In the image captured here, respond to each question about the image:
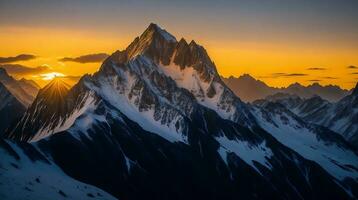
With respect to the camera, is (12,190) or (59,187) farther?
(59,187)

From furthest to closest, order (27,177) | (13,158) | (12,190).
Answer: (13,158), (27,177), (12,190)

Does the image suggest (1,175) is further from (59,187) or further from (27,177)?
(59,187)

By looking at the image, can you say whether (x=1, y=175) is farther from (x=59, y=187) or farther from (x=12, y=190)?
(x=59, y=187)

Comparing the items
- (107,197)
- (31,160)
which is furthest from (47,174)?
(107,197)

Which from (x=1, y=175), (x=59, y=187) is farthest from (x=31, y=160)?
(x=1, y=175)

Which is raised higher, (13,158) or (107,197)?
(13,158)

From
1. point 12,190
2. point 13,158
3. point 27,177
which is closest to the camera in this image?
point 12,190
